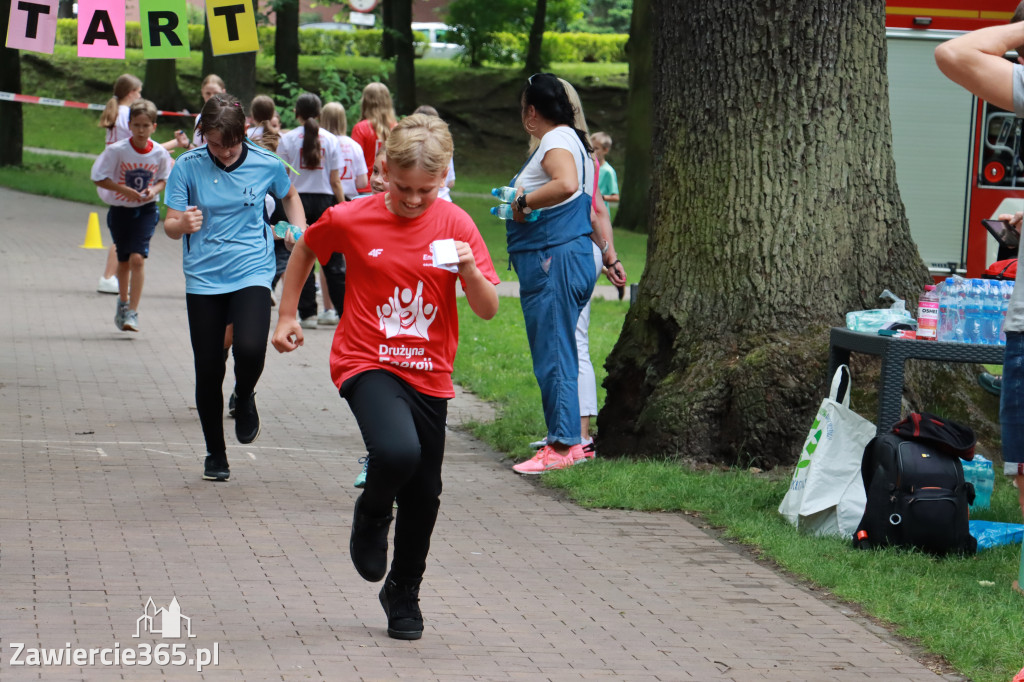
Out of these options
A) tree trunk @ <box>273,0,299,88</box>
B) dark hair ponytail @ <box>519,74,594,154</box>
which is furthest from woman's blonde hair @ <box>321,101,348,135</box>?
tree trunk @ <box>273,0,299,88</box>

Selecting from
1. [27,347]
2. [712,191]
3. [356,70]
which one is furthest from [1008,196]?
[356,70]

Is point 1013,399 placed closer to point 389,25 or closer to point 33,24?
point 33,24

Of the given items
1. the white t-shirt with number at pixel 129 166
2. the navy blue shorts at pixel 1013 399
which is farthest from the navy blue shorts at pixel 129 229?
the navy blue shorts at pixel 1013 399

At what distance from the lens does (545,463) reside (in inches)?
303

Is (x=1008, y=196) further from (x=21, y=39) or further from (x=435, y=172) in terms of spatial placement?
(x=435, y=172)

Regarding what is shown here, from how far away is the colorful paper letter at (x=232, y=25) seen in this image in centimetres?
915

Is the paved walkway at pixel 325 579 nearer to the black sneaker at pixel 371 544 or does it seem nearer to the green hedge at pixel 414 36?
the black sneaker at pixel 371 544

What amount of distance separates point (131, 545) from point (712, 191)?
3.68 m

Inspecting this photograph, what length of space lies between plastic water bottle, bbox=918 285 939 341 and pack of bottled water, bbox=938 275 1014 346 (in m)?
0.05

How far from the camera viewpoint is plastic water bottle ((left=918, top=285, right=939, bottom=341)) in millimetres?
6145

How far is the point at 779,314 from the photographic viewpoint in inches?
293

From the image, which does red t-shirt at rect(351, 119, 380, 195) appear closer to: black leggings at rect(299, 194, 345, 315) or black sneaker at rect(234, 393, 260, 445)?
black leggings at rect(299, 194, 345, 315)

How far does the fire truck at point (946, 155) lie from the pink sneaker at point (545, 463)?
8.45 metres

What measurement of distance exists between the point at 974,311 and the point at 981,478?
0.99m
